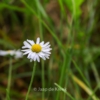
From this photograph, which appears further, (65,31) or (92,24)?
(65,31)

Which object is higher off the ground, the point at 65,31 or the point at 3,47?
the point at 65,31

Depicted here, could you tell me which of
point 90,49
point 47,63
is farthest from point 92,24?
point 47,63

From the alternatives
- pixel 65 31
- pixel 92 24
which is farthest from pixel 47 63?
pixel 65 31

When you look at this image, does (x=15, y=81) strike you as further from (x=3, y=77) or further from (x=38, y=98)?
(x=38, y=98)

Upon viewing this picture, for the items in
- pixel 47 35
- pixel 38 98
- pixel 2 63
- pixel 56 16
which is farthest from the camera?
pixel 56 16

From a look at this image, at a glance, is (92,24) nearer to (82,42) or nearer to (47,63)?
(82,42)

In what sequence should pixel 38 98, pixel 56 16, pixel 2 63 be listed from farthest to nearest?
pixel 56 16, pixel 2 63, pixel 38 98

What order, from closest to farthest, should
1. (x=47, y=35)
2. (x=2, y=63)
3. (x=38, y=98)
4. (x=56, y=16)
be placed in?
(x=38, y=98) → (x=2, y=63) → (x=47, y=35) → (x=56, y=16)

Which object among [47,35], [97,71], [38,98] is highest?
[47,35]

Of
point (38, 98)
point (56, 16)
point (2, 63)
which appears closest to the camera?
point (38, 98)
